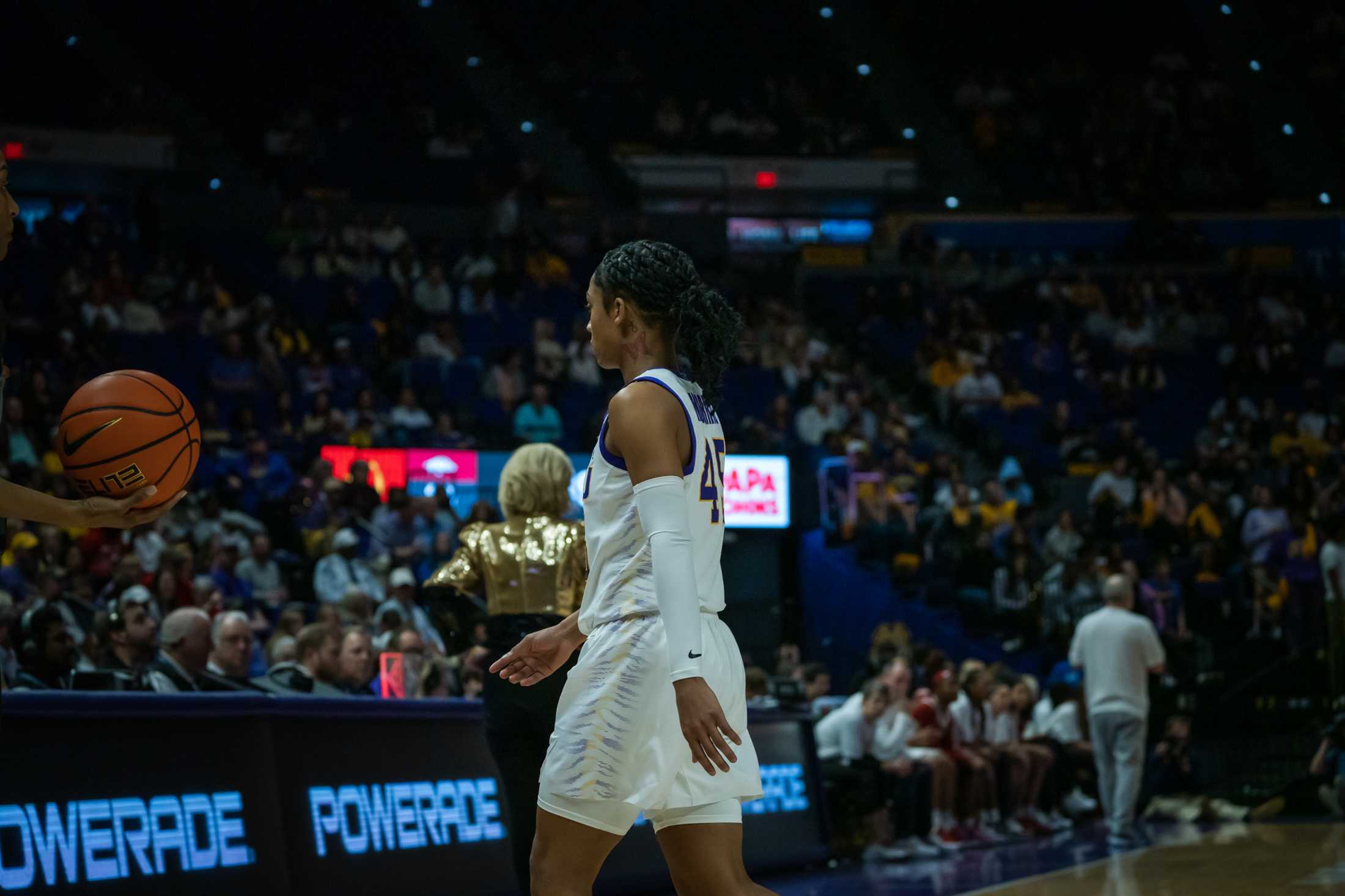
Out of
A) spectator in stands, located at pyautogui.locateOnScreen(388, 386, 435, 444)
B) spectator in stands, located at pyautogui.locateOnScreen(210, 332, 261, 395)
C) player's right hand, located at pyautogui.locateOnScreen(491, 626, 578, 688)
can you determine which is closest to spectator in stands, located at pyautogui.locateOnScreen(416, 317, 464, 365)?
spectator in stands, located at pyautogui.locateOnScreen(388, 386, 435, 444)

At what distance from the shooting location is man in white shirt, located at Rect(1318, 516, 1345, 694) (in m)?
14.2

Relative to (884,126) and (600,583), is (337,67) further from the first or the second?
(600,583)

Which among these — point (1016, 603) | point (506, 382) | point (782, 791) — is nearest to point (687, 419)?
point (782, 791)

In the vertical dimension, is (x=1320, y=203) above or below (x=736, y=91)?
below

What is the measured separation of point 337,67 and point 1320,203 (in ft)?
51.2

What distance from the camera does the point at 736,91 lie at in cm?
2778

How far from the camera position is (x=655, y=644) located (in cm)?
321

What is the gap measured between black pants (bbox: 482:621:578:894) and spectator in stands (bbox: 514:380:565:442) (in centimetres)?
1136

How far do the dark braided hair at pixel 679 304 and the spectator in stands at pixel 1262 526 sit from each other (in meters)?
14.3

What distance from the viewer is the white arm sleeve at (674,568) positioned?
10.1ft

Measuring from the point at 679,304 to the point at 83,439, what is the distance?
1.48 meters

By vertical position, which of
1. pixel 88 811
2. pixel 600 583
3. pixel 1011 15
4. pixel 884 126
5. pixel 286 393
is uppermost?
pixel 1011 15

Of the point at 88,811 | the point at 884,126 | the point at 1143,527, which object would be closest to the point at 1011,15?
the point at 884,126

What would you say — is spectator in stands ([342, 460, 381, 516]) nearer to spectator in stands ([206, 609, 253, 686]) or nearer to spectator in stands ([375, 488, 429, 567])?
spectator in stands ([375, 488, 429, 567])
